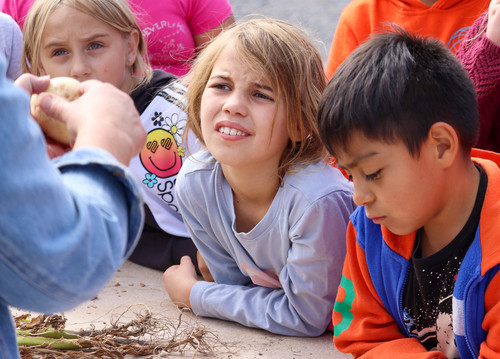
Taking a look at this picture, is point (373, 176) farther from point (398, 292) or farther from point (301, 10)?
point (301, 10)

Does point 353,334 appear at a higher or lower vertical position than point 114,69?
lower

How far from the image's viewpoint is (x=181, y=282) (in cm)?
262

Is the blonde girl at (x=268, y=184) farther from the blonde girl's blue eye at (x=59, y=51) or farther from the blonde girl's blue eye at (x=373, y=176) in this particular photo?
the blonde girl's blue eye at (x=59, y=51)

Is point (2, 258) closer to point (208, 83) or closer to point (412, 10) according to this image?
point (208, 83)

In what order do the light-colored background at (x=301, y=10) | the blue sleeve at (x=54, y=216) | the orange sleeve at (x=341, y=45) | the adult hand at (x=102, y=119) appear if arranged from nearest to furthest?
the blue sleeve at (x=54, y=216) < the adult hand at (x=102, y=119) < the orange sleeve at (x=341, y=45) < the light-colored background at (x=301, y=10)

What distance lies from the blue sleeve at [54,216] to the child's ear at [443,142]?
0.94m

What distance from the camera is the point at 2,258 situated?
883 mm

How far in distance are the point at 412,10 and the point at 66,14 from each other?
A: 1.46 meters

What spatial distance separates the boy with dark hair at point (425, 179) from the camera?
171cm

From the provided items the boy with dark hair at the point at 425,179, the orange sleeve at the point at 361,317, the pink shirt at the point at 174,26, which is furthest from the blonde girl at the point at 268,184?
the pink shirt at the point at 174,26

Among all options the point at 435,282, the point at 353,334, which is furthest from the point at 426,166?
the point at 353,334

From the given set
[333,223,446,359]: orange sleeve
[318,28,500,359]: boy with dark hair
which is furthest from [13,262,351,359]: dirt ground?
[318,28,500,359]: boy with dark hair

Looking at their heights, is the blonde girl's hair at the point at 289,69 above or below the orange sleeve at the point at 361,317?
above

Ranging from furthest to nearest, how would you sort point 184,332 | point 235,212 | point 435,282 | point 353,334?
1. point 235,212
2. point 184,332
3. point 353,334
4. point 435,282
